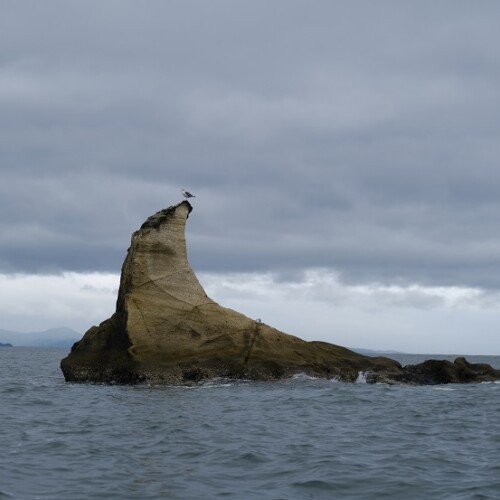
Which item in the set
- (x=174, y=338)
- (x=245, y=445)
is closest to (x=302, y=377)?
(x=174, y=338)

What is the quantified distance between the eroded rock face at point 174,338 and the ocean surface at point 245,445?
3635 mm

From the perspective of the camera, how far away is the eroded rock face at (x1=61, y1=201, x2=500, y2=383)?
123ft

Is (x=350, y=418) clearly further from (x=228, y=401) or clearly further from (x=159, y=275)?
(x=159, y=275)

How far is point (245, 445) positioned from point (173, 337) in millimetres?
18271

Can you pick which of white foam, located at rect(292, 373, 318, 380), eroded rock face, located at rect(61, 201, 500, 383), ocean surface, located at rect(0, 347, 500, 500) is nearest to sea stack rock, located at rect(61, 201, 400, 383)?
eroded rock face, located at rect(61, 201, 500, 383)

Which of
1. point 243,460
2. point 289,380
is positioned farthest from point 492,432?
point 289,380

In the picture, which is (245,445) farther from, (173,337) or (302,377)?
(302,377)

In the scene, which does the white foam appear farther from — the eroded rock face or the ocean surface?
the ocean surface

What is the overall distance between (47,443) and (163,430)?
345cm

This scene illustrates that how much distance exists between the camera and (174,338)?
38219 millimetres

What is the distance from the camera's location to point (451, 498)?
49.1 ft

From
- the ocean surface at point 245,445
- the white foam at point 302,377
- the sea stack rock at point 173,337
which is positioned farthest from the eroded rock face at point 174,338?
the ocean surface at point 245,445

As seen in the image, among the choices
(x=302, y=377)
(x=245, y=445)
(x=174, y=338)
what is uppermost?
(x=174, y=338)

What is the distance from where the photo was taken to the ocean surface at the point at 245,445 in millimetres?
15648
